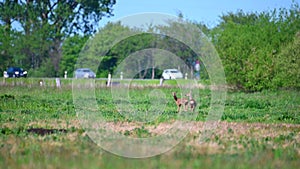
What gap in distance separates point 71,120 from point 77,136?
3.92 meters

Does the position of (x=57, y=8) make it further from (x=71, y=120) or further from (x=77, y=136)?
(x=77, y=136)

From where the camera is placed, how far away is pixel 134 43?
53875mm

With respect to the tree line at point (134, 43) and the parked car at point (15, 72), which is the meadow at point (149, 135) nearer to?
the tree line at point (134, 43)

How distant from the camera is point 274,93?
36812mm

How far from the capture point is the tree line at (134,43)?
→ 38.9 m

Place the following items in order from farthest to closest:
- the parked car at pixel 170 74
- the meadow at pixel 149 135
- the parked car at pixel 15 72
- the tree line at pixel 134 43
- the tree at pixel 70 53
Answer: the tree at pixel 70 53, the parked car at pixel 15 72, the parked car at pixel 170 74, the tree line at pixel 134 43, the meadow at pixel 149 135

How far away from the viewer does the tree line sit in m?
38.9

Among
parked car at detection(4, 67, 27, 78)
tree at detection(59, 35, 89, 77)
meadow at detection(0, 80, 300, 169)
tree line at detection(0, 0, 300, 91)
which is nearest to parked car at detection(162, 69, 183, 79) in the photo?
tree line at detection(0, 0, 300, 91)

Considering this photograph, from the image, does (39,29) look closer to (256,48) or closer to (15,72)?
(15,72)

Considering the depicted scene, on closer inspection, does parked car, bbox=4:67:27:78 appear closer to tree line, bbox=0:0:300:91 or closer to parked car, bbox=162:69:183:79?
tree line, bbox=0:0:300:91

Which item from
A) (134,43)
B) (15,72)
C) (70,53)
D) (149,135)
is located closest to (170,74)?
(134,43)

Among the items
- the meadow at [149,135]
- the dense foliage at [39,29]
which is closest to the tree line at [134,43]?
the dense foliage at [39,29]

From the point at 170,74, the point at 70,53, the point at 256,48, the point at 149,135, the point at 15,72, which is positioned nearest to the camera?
the point at 149,135

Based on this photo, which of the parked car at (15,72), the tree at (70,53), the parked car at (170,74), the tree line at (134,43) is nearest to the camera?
the tree line at (134,43)
